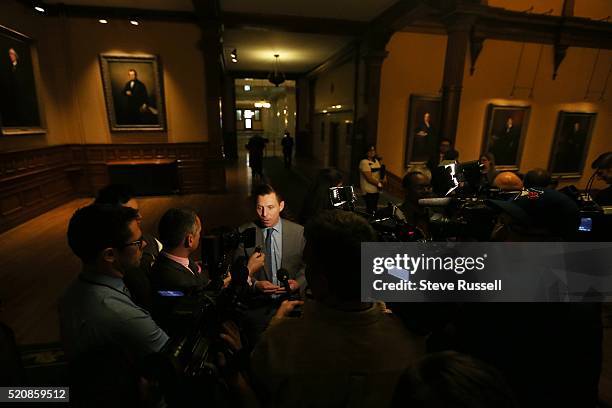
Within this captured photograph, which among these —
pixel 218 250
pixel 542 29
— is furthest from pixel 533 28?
pixel 218 250

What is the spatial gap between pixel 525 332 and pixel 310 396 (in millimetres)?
765

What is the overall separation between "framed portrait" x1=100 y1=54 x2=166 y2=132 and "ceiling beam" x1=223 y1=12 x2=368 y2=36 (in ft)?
6.30

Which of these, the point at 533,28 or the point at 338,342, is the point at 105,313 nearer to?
the point at 338,342

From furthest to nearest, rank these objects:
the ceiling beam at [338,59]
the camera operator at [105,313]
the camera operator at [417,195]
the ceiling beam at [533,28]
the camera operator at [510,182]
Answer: the ceiling beam at [338,59] < the ceiling beam at [533,28] < the camera operator at [510,182] < the camera operator at [417,195] < the camera operator at [105,313]

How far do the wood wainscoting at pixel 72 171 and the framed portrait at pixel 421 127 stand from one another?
4.85 m

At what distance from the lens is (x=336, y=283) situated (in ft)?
2.86

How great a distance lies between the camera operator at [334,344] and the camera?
78 centimetres

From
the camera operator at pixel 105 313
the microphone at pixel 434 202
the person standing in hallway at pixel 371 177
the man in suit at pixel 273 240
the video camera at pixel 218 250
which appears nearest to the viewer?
the camera operator at pixel 105 313

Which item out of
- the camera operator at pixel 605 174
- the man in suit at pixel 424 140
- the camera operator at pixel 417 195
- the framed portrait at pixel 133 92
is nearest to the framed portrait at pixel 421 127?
the man in suit at pixel 424 140

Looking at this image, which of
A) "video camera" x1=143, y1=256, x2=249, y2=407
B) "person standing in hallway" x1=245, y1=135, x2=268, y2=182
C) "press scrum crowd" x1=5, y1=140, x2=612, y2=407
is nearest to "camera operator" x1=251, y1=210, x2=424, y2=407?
"press scrum crowd" x1=5, y1=140, x2=612, y2=407

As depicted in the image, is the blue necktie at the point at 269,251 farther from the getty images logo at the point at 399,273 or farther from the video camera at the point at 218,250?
the getty images logo at the point at 399,273

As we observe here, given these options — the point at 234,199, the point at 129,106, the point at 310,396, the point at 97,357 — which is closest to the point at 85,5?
the point at 129,106

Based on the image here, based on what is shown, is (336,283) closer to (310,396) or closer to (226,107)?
(310,396)

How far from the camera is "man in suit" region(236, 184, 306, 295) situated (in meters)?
2.07
